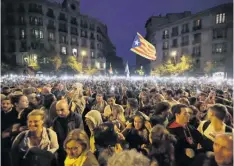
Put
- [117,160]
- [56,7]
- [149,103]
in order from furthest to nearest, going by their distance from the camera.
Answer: [56,7] → [149,103] → [117,160]

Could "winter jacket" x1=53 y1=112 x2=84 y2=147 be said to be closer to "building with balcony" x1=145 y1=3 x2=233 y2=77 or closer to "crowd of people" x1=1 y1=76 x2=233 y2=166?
"crowd of people" x1=1 y1=76 x2=233 y2=166

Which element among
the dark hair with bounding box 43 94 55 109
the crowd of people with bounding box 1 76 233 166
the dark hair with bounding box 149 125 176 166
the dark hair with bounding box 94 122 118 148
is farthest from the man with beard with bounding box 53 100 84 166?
the dark hair with bounding box 149 125 176 166

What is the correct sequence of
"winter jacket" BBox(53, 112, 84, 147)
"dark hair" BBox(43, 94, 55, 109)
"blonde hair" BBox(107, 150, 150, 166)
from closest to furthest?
"blonde hair" BBox(107, 150, 150, 166) → "winter jacket" BBox(53, 112, 84, 147) → "dark hair" BBox(43, 94, 55, 109)

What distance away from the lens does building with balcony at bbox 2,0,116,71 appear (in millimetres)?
6039

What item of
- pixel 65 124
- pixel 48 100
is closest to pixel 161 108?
pixel 65 124

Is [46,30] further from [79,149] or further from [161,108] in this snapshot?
[79,149]

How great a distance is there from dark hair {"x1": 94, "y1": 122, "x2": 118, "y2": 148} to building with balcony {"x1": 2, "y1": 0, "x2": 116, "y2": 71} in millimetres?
3608

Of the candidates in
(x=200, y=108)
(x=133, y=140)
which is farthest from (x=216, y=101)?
(x=133, y=140)

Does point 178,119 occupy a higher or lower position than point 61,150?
higher

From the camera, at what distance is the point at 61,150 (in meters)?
3.06

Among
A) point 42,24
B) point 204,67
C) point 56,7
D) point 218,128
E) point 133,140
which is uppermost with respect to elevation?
point 56,7

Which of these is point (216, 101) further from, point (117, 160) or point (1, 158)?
point (1, 158)

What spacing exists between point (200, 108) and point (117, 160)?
258cm

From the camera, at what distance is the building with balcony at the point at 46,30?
6039 mm
